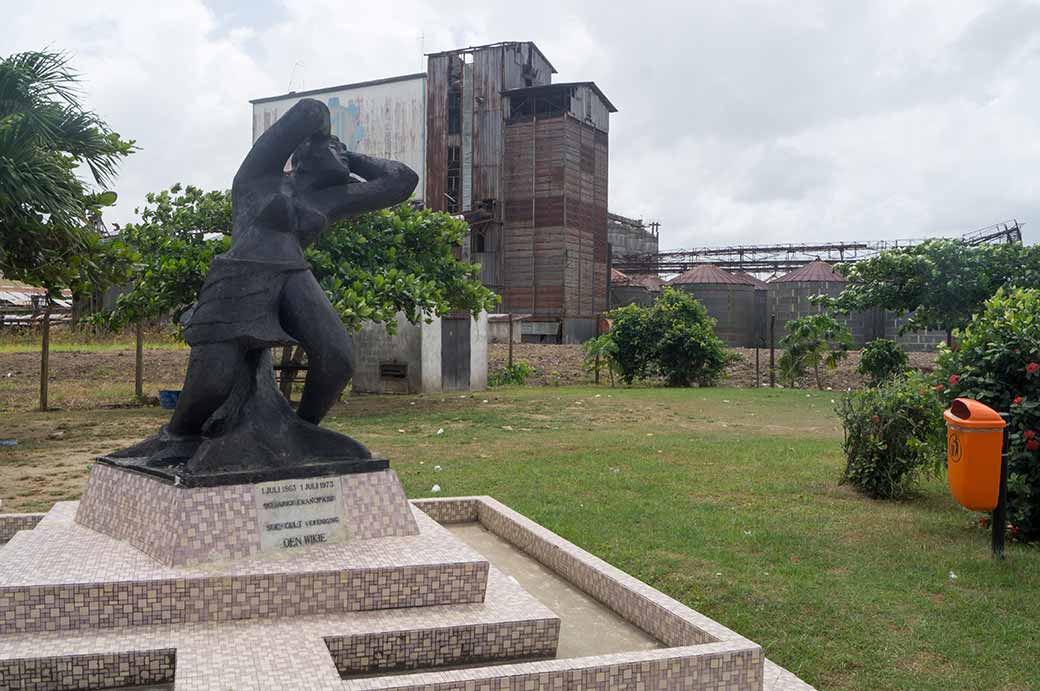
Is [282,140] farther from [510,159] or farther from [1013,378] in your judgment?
[510,159]

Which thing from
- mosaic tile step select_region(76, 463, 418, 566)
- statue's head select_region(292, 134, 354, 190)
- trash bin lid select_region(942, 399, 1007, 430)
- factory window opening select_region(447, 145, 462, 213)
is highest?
factory window opening select_region(447, 145, 462, 213)

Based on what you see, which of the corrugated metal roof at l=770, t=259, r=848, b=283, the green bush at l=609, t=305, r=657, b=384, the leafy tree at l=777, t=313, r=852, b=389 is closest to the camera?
the leafy tree at l=777, t=313, r=852, b=389

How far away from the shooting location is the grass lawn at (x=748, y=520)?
14.0 feet

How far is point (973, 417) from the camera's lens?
5.57 m

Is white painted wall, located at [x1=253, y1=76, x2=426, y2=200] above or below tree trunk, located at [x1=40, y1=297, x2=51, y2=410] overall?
above

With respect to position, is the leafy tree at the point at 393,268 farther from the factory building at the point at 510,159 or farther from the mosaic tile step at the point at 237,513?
the factory building at the point at 510,159

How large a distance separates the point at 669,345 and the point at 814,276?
48.6ft

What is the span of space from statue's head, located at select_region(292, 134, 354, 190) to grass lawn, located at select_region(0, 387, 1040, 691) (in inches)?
110

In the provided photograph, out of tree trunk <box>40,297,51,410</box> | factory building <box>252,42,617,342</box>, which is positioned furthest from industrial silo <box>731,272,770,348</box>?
tree trunk <box>40,297,51,410</box>

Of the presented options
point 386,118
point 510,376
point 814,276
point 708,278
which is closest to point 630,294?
point 708,278

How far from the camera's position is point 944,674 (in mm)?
3924

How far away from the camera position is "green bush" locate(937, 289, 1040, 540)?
233 inches

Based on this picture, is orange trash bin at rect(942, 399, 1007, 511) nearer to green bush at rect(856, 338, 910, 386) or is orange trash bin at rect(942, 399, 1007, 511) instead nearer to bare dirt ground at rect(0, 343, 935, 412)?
bare dirt ground at rect(0, 343, 935, 412)

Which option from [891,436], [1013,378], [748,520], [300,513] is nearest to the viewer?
[300,513]
